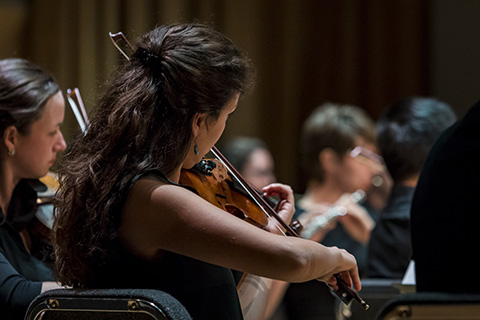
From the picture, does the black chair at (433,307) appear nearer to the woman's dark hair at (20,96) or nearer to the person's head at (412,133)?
the woman's dark hair at (20,96)

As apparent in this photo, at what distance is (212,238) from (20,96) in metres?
0.88

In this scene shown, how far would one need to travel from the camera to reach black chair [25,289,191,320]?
1.10 m

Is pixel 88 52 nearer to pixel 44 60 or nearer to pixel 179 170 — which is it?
pixel 44 60

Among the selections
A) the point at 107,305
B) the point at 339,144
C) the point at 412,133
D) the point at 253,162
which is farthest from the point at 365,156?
the point at 107,305

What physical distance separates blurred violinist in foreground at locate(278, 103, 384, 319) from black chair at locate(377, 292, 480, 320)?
2.25m

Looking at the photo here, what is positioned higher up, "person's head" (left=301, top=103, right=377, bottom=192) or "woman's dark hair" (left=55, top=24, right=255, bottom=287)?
"woman's dark hair" (left=55, top=24, right=255, bottom=287)

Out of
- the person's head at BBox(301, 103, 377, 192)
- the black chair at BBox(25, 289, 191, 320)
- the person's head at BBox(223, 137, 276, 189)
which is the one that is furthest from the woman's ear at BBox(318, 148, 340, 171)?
the black chair at BBox(25, 289, 191, 320)

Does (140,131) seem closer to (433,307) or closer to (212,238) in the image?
(212,238)

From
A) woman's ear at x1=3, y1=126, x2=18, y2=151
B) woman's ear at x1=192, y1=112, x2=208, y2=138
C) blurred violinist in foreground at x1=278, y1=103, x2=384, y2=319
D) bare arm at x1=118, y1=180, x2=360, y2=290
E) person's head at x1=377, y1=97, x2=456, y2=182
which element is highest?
woman's ear at x1=192, y1=112, x2=208, y2=138

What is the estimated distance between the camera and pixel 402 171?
2.75 metres

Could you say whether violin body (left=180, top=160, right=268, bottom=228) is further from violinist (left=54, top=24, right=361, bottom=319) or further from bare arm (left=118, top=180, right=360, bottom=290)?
bare arm (left=118, top=180, right=360, bottom=290)

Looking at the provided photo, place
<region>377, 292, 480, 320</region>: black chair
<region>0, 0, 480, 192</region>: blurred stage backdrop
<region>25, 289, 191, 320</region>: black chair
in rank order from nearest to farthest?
<region>377, 292, 480, 320</region>: black chair
<region>25, 289, 191, 320</region>: black chair
<region>0, 0, 480, 192</region>: blurred stage backdrop

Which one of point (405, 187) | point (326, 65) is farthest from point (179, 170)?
point (326, 65)

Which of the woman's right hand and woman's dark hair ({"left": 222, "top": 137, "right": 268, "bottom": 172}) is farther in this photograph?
woman's dark hair ({"left": 222, "top": 137, "right": 268, "bottom": 172})
